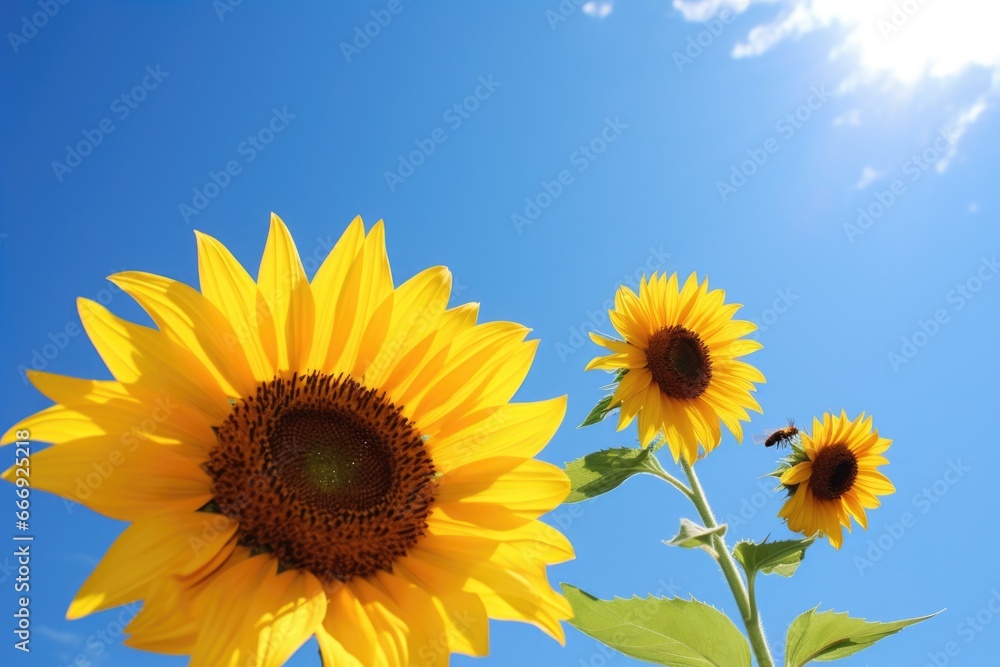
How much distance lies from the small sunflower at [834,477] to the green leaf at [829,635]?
2847 millimetres

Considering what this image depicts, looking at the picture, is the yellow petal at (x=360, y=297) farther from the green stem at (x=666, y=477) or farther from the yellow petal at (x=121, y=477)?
the green stem at (x=666, y=477)

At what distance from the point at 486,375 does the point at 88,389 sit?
1099 millimetres

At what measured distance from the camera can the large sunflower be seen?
1.71 m

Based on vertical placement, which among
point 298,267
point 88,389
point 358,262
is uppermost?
point 358,262

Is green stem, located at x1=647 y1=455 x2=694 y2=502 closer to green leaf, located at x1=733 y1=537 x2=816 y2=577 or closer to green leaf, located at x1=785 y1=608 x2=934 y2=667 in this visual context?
green leaf, located at x1=733 y1=537 x2=816 y2=577

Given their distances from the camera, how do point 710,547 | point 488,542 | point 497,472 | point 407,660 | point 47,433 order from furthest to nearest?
1. point 710,547
2. point 497,472
3. point 488,542
4. point 407,660
5. point 47,433

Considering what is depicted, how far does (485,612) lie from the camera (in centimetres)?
190

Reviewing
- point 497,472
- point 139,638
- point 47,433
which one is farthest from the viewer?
point 497,472

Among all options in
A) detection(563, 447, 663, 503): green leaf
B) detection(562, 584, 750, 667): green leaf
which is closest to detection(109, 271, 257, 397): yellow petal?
detection(562, 584, 750, 667): green leaf

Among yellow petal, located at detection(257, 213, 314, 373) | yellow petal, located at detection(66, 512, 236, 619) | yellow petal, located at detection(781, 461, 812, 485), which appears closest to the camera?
yellow petal, located at detection(66, 512, 236, 619)

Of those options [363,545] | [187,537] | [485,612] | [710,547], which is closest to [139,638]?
[187,537]

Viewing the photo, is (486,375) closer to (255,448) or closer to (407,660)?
(255,448)

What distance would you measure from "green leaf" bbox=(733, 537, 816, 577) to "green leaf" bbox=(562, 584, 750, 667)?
53 cm

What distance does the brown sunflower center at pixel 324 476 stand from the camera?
6.56 ft
